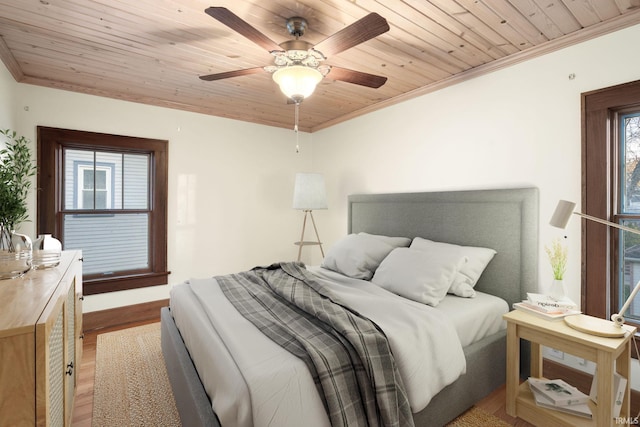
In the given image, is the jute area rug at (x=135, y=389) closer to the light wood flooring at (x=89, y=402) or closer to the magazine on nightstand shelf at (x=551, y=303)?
the light wood flooring at (x=89, y=402)

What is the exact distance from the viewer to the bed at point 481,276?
1.66m

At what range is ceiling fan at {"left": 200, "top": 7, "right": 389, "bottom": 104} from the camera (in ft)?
5.24

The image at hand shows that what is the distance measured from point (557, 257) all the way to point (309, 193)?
244 centimetres

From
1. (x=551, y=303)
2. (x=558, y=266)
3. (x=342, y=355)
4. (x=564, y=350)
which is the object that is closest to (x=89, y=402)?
(x=342, y=355)

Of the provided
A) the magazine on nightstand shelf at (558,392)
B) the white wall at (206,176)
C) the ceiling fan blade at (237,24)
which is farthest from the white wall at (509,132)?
the ceiling fan blade at (237,24)

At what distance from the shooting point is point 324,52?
5.82 ft

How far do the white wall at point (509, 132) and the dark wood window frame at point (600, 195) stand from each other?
0.07 meters

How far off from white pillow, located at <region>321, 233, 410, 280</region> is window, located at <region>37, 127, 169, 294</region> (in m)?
2.05

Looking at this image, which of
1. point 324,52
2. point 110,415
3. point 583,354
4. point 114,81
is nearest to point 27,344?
point 110,415

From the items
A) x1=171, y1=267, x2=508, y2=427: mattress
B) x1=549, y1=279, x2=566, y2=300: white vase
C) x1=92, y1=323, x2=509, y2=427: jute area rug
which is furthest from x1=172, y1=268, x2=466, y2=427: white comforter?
x1=549, y1=279, x2=566, y2=300: white vase

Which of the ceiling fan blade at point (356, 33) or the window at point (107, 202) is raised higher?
the ceiling fan blade at point (356, 33)

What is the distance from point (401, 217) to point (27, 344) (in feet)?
9.55

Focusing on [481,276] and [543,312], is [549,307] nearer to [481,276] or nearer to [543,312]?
Result: [543,312]

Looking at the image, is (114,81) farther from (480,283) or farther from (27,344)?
(480,283)
